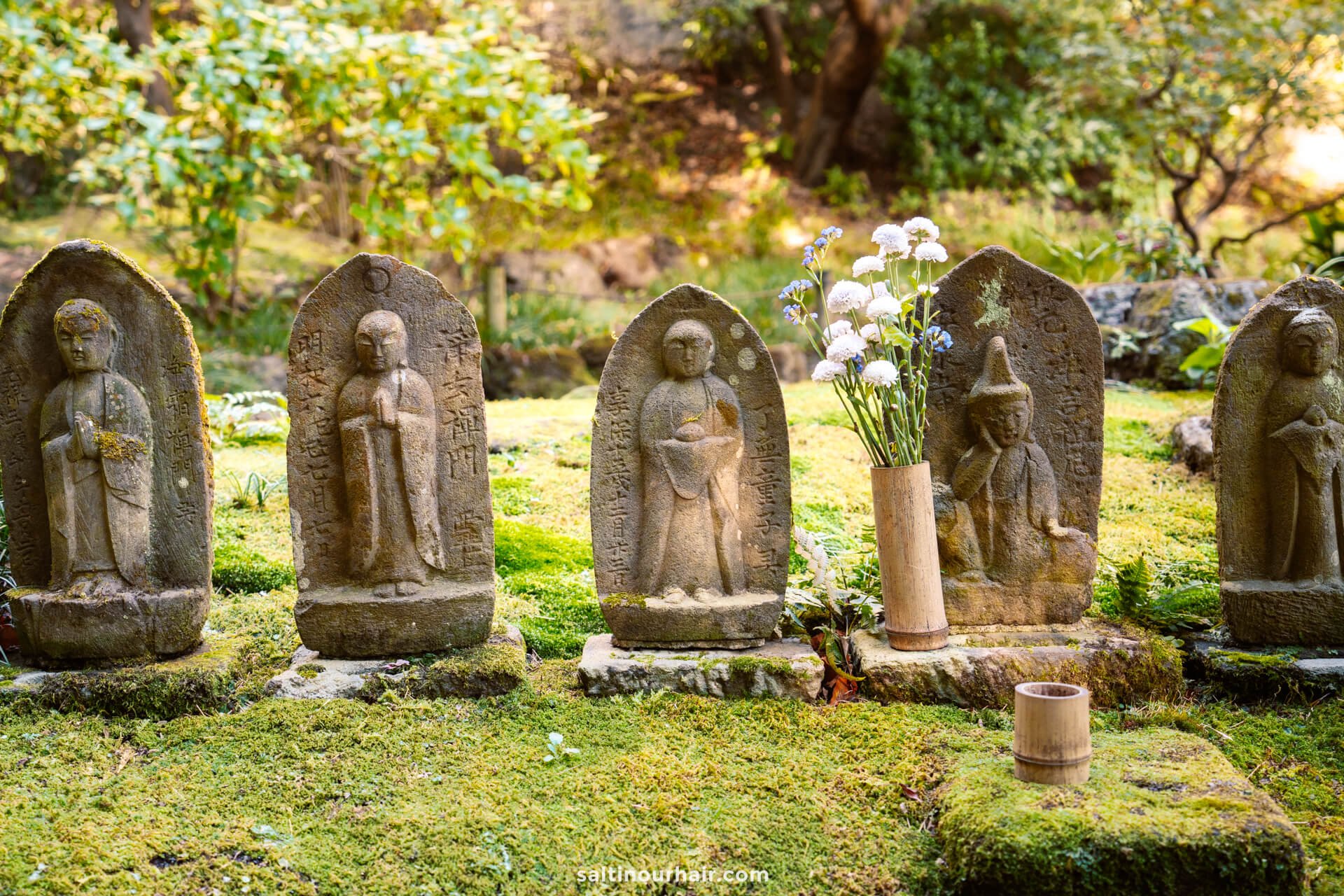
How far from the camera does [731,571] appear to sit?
3.94 metres

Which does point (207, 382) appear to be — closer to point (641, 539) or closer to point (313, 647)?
point (313, 647)

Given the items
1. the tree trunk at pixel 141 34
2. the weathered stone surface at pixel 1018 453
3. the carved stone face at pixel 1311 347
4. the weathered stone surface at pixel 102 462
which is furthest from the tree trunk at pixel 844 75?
the weathered stone surface at pixel 102 462

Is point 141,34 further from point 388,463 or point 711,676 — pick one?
point 711,676

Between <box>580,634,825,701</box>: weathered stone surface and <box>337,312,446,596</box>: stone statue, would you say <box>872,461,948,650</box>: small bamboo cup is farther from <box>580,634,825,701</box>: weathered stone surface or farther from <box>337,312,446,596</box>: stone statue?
<box>337,312,446,596</box>: stone statue

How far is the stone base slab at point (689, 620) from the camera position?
385 cm

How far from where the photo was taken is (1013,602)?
398cm

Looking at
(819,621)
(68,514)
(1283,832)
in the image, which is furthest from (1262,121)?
(68,514)

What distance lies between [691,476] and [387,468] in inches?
43.7

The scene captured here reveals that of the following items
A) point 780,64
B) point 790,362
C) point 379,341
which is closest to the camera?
point 379,341

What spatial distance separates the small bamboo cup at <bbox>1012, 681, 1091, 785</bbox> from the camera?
2.85 m

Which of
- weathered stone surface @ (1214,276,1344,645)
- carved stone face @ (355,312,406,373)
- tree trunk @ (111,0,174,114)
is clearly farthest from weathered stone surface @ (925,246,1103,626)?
tree trunk @ (111,0,174,114)

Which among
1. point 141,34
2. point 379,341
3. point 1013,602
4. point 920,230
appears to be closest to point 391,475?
point 379,341

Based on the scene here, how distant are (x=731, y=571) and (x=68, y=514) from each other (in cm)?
241

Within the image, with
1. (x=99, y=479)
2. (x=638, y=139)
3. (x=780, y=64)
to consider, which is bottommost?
(x=99, y=479)
